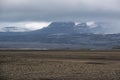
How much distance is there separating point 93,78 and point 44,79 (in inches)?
203

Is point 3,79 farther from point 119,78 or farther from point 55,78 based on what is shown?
point 119,78

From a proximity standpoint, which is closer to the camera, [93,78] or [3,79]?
[3,79]

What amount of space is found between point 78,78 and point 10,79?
23.1 feet

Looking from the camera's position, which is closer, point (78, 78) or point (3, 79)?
point (3, 79)

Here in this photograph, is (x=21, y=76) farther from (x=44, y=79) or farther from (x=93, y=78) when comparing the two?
(x=93, y=78)

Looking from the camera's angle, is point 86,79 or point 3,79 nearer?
point 3,79

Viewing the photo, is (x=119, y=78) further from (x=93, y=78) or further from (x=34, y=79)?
(x=34, y=79)

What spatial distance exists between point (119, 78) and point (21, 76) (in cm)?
1037

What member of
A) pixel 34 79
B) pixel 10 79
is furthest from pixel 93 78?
pixel 10 79

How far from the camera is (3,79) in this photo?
1323 inches

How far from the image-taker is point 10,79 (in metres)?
34.7

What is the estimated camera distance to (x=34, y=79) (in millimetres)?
35406

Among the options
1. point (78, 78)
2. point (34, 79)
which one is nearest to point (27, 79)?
point (34, 79)

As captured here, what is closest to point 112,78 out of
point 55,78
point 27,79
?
point 55,78
